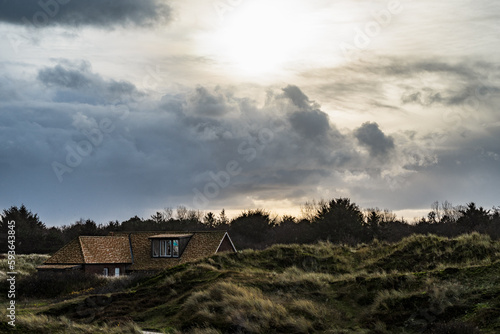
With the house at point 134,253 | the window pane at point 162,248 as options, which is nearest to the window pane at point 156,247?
the house at point 134,253

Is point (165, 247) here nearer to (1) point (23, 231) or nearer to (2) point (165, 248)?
(2) point (165, 248)

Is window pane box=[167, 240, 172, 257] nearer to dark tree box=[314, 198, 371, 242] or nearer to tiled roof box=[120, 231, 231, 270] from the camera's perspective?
tiled roof box=[120, 231, 231, 270]

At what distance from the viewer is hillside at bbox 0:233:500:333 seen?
1670cm

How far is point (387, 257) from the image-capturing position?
30000 millimetres

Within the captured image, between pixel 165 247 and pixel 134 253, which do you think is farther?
pixel 134 253

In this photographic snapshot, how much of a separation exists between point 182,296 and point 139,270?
24515mm

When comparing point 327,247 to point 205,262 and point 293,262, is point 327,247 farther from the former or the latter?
point 205,262

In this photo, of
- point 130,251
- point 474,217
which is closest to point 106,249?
point 130,251

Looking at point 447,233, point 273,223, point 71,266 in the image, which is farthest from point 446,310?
point 273,223

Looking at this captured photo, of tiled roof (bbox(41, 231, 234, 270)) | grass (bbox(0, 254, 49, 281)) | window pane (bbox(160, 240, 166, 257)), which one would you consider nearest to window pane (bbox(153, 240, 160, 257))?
window pane (bbox(160, 240, 166, 257))

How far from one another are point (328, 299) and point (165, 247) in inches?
1247

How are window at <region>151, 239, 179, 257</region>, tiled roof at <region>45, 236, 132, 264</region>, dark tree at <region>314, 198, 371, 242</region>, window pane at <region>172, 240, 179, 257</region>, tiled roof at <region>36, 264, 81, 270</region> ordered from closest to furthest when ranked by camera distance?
1. tiled roof at <region>36, 264, 81, 270</region>
2. tiled roof at <region>45, 236, 132, 264</region>
3. window pane at <region>172, 240, 179, 257</region>
4. window at <region>151, 239, 179, 257</region>
5. dark tree at <region>314, 198, 371, 242</region>

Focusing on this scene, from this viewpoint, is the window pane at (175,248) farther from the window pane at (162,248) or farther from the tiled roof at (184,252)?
the window pane at (162,248)

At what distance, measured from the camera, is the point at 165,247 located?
50.2 meters
